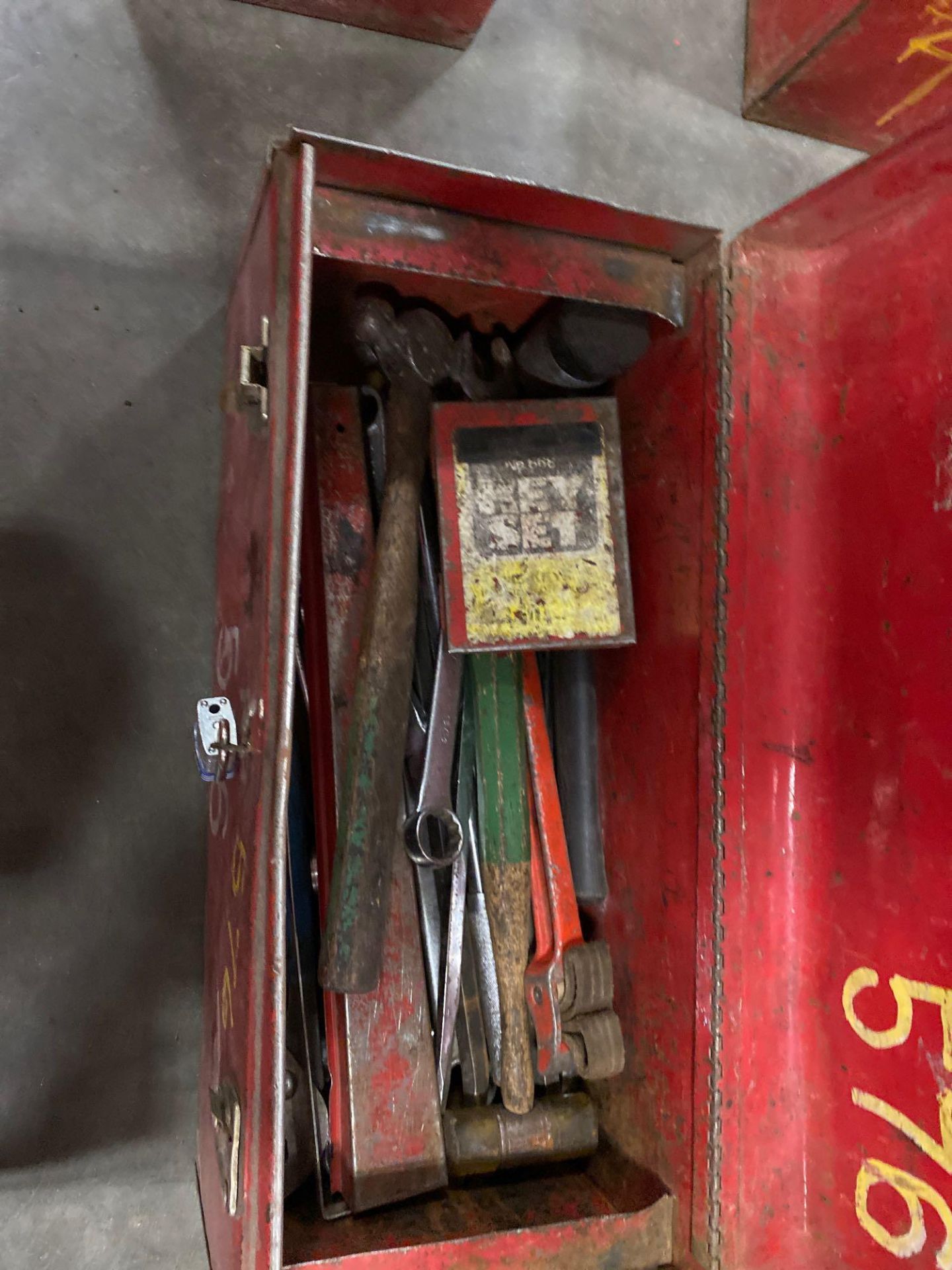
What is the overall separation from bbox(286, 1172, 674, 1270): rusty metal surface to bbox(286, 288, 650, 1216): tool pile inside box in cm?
3

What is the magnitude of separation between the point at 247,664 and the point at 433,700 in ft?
1.04

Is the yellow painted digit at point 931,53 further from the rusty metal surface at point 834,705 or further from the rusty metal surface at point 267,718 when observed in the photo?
the rusty metal surface at point 267,718

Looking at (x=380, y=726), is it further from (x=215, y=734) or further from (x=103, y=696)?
(x=103, y=696)

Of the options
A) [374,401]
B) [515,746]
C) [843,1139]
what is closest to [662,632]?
[515,746]

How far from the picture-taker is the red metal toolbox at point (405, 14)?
126 cm

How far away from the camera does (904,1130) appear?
0.88m

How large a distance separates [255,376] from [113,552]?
523 millimetres

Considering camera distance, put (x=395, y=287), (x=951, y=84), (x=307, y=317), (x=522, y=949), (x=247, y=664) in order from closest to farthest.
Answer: (x=307, y=317)
(x=247, y=664)
(x=395, y=287)
(x=522, y=949)
(x=951, y=84)

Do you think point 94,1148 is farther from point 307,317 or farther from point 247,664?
point 307,317

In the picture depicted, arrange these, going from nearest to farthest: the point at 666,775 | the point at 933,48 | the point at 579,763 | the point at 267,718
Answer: the point at 267,718 < the point at 666,775 < the point at 579,763 < the point at 933,48

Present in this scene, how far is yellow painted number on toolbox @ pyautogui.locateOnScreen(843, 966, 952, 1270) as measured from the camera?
830 mm

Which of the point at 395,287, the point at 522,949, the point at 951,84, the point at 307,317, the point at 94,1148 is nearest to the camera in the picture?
the point at 307,317

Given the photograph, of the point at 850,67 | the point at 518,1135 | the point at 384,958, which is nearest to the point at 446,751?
the point at 384,958

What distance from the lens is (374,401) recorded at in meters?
1.17
